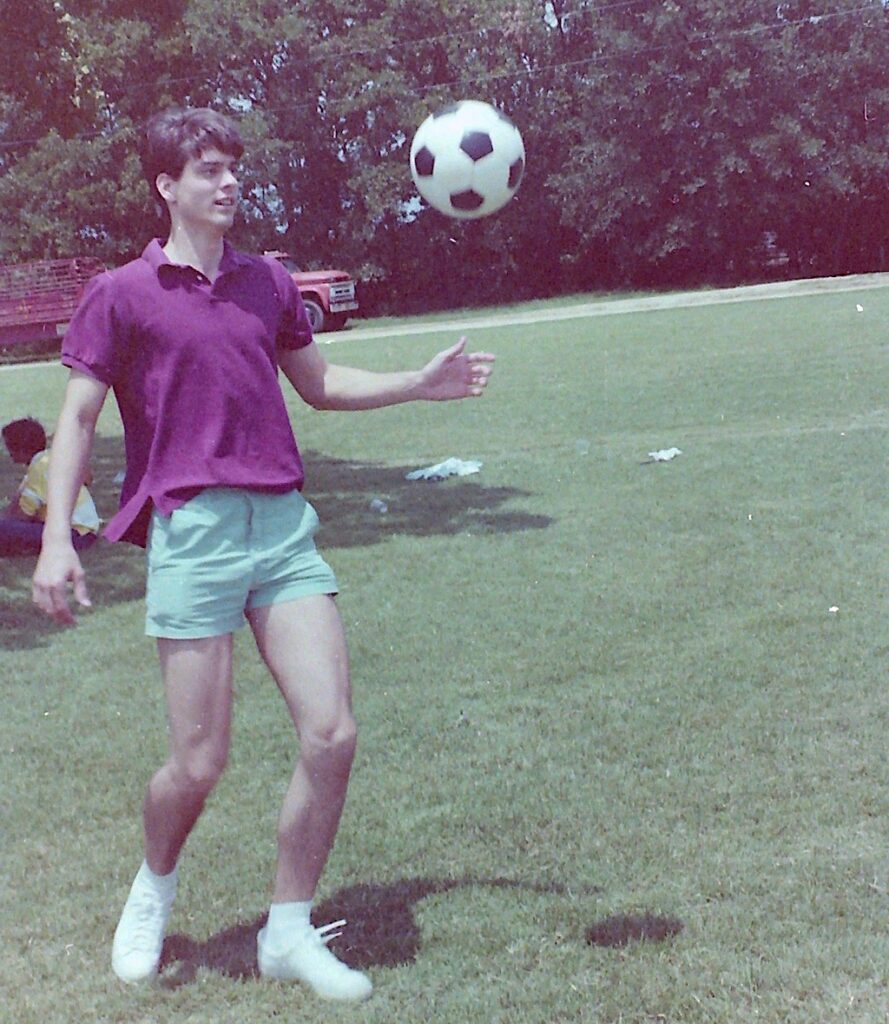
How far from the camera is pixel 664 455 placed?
416 inches

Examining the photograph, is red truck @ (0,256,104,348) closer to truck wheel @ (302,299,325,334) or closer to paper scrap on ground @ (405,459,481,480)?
truck wheel @ (302,299,325,334)

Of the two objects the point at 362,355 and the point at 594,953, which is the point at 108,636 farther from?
the point at 362,355

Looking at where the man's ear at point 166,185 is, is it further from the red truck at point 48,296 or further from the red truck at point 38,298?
the red truck at point 38,298

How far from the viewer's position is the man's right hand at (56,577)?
10.2ft

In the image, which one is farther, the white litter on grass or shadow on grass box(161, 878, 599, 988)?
the white litter on grass

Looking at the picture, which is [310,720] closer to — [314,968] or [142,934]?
[314,968]

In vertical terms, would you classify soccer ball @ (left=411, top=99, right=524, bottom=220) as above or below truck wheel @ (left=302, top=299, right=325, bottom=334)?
above

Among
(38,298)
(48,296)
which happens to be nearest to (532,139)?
(48,296)

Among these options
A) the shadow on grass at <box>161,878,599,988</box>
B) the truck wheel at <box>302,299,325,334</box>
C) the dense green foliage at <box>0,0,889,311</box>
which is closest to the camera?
the shadow on grass at <box>161,878,599,988</box>

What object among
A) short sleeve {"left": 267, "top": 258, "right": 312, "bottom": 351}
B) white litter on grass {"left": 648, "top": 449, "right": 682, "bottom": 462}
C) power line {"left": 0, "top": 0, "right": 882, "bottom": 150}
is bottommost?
white litter on grass {"left": 648, "top": 449, "right": 682, "bottom": 462}

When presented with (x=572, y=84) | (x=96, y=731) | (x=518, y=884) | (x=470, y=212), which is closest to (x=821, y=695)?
(x=518, y=884)

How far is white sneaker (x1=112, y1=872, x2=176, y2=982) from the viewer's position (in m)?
3.41

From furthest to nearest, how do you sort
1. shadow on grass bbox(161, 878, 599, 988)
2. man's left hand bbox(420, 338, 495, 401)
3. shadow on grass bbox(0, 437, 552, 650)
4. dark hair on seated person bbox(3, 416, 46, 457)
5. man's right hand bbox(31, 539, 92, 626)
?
dark hair on seated person bbox(3, 416, 46, 457), shadow on grass bbox(0, 437, 552, 650), man's left hand bbox(420, 338, 495, 401), shadow on grass bbox(161, 878, 599, 988), man's right hand bbox(31, 539, 92, 626)

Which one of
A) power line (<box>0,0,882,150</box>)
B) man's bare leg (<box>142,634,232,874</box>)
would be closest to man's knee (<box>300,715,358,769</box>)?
man's bare leg (<box>142,634,232,874</box>)
